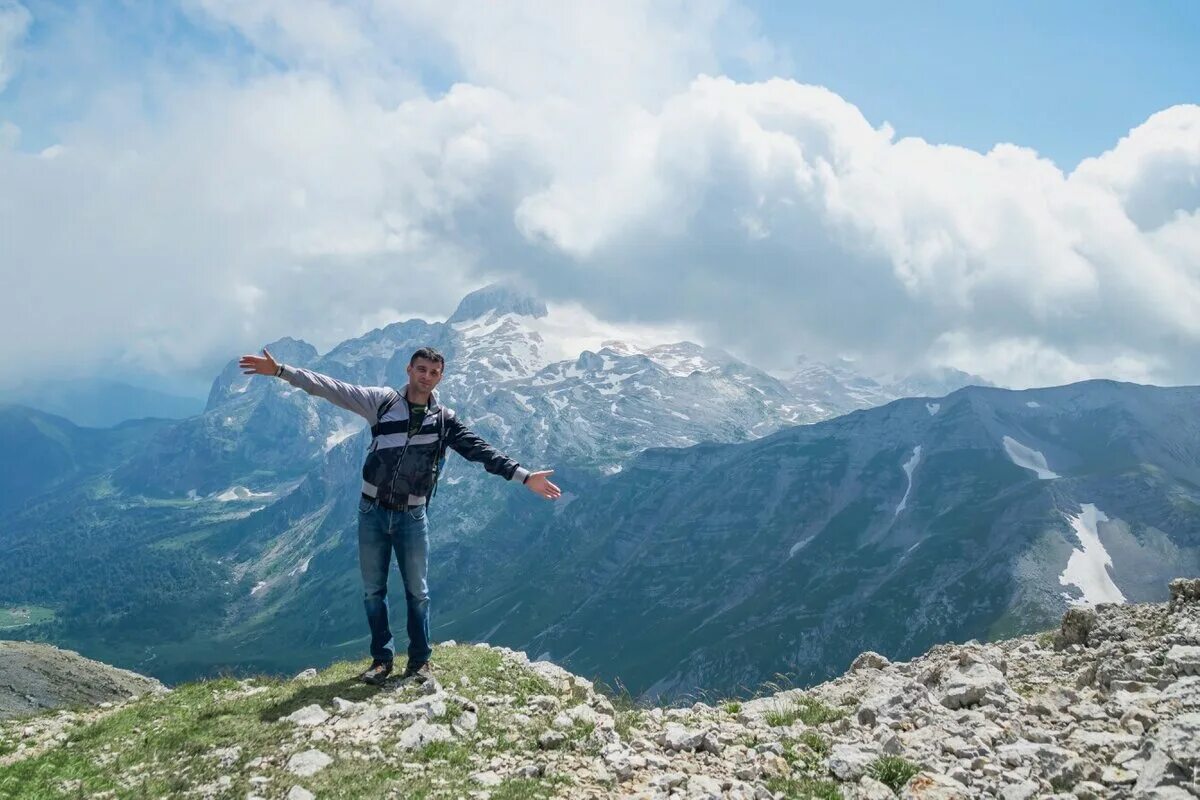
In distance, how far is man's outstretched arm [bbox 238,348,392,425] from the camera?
40.3 feet

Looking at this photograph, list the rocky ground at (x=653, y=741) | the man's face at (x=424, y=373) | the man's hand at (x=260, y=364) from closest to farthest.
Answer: the rocky ground at (x=653, y=741) → the man's hand at (x=260, y=364) → the man's face at (x=424, y=373)

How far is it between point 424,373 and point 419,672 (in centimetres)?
564

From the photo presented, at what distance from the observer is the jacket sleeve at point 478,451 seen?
13383mm

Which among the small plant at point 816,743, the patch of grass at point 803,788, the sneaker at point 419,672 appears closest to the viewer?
the patch of grass at point 803,788

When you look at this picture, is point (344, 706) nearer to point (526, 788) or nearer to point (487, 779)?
point (487, 779)

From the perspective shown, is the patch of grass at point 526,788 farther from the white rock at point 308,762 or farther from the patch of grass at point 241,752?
the white rock at point 308,762

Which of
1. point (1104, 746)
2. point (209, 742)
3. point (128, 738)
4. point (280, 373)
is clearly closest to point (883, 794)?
point (1104, 746)

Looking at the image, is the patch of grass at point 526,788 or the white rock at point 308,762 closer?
the patch of grass at point 526,788

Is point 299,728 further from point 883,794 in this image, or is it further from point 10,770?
point 883,794

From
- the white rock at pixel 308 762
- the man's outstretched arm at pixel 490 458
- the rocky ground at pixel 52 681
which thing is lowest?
the white rock at pixel 308 762

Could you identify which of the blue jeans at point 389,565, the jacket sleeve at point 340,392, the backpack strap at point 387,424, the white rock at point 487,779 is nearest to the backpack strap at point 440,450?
the blue jeans at point 389,565

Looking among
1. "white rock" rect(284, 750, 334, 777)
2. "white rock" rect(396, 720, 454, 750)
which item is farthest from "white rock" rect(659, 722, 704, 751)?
"white rock" rect(284, 750, 334, 777)

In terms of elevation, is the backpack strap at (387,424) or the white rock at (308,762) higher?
the backpack strap at (387,424)

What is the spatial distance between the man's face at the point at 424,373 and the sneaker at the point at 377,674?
216 inches
